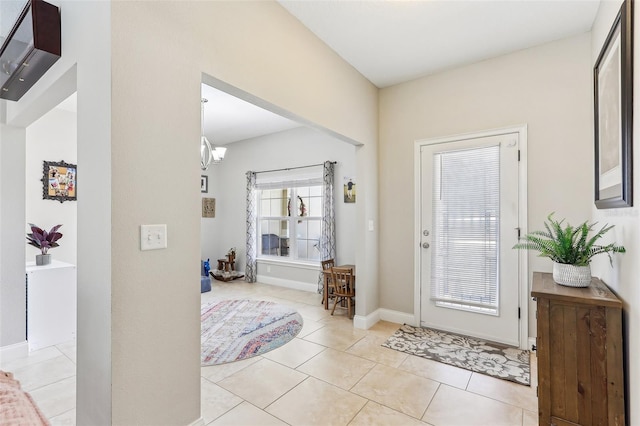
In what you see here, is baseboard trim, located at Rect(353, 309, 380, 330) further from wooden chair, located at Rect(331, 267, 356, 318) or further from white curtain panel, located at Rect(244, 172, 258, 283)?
white curtain panel, located at Rect(244, 172, 258, 283)

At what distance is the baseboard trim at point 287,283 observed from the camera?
5148mm

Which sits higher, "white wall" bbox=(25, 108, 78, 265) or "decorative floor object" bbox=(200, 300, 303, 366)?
"white wall" bbox=(25, 108, 78, 265)

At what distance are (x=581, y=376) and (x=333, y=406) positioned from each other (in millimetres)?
1401

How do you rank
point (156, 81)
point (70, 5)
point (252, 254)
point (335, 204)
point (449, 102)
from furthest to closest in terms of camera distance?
point (252, 254), point (335, 204), point (449, 102), point (70, 5), point (156, 81)

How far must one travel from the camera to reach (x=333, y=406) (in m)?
2.02

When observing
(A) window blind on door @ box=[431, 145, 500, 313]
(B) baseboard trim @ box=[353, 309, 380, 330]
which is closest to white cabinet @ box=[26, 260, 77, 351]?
(B) baseboard trim @ box=[353, 309, 380, 330]

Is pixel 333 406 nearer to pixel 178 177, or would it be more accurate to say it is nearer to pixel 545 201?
pixel 178 177

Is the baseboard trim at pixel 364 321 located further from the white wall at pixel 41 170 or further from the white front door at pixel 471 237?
the white wall at pixel 41 170

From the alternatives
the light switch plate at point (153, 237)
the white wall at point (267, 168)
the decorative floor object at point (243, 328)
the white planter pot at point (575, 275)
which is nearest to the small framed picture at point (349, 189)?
the white wall at point (267, 168)

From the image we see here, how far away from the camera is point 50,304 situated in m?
2.99

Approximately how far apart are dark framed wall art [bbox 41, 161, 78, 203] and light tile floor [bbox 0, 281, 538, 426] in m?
2.01

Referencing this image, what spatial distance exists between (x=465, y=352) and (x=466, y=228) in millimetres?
1179

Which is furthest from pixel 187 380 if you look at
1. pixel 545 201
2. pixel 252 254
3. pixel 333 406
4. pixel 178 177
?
pixel 252 254

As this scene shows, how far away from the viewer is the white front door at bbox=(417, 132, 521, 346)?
2932 mm
